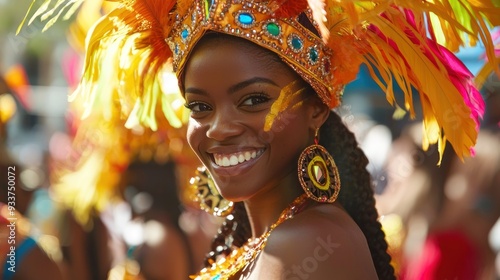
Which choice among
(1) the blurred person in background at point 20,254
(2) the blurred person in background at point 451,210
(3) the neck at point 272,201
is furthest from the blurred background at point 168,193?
(3) the neck at point 272,201

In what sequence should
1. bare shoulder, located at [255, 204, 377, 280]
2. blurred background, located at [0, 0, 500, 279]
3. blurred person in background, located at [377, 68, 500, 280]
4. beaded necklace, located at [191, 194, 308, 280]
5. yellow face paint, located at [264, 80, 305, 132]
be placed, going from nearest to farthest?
1. bare shoulder, located at [255, 204, 377, 280]
2. yellow face paint, located at [264, 80, 305, 132]
3. beaded necklace, located at [191, 194, 308, 280]
4. blurred person in background, located at [377, 68, 500, 280]
5. blurred background, located at [0, 0, 500, 279]

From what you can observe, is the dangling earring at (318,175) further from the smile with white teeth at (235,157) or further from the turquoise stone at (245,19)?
the turquoise stone at (245,19)

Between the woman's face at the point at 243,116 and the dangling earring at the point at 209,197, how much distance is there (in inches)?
19.2

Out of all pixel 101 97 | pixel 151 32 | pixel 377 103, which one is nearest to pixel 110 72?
pixel 101 97

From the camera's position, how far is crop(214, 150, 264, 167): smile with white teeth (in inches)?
106

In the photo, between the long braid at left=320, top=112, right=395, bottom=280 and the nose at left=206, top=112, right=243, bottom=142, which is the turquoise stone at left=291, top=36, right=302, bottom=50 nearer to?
the nose at left=206, top=112, right=243, bottom=142

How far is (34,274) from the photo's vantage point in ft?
11.1

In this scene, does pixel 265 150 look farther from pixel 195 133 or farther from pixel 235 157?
pixel 195 133

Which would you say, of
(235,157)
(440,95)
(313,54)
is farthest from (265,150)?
(440,95)

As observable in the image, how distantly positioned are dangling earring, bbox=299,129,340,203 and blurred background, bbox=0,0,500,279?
157 cm

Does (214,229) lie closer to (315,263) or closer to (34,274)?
(34,274)

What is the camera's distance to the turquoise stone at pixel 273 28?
2711mm

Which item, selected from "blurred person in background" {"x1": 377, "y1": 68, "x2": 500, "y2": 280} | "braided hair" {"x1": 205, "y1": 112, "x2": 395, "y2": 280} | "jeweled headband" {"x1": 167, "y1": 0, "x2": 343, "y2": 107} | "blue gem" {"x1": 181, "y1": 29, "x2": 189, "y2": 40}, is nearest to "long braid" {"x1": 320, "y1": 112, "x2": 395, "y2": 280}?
"braided hair" {"x1": 205, "y1": 112, "x2": 395, "y2": 280}

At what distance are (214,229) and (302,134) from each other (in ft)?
11.2
